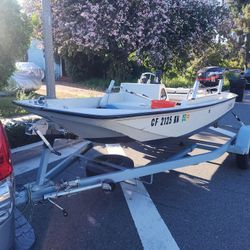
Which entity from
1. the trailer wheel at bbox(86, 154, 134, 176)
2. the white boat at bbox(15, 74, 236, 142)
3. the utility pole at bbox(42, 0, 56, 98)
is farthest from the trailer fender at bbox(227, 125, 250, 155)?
the utility pole at bbox(42, 0, 56, 98)

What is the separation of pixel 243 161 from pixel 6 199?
4.13 m

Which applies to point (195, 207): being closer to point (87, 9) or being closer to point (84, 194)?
point (84, 194)

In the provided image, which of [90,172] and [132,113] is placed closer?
[132,113]

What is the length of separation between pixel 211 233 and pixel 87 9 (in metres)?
12.1

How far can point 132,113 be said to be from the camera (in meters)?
4.06

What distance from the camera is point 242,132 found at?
553 cm

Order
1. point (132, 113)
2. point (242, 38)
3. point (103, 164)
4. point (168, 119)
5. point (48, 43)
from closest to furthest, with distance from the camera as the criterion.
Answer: point (132, 113)
point (103, 164)
point (168, 119)
point (48, 43)
point (242, 38)

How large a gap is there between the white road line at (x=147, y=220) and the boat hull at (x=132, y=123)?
70cm

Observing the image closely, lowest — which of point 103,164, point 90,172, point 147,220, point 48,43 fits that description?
point 147,220

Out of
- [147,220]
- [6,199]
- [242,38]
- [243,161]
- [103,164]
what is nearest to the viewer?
[6,199]

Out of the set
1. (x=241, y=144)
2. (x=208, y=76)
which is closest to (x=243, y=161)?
(x=241, y=144)

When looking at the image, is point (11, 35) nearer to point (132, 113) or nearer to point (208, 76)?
point (132, 113)

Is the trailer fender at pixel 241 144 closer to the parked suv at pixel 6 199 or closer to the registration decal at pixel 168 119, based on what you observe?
the registration decal at pixel 168 119

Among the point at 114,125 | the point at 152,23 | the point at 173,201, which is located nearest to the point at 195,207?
the point at 173,201
